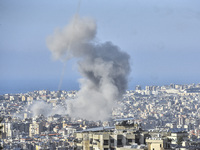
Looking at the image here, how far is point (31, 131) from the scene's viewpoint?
104m

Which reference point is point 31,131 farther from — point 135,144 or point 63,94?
point 63,94

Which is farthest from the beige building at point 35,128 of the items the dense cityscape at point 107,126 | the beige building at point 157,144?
the beige building at point 157,144

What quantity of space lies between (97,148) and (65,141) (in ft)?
148

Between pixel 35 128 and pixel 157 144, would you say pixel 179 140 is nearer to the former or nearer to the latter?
pixel 157 144

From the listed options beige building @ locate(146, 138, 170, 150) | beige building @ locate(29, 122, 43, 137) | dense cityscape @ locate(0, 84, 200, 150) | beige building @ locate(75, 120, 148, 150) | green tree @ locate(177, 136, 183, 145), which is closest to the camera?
beige building @ locate(146, 138, 170, 150)

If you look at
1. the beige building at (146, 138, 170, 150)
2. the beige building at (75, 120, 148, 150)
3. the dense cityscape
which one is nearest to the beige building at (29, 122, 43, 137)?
the dense cityscape

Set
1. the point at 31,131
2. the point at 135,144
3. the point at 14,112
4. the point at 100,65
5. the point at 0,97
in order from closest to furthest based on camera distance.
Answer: the point at 135,144, the point at 100,65, the point at 31,131, the point at 14,112, the point at 0,97

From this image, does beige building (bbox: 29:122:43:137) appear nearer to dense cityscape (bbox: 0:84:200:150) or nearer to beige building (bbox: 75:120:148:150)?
dense cityscape (bbox: 0:84:200:150)

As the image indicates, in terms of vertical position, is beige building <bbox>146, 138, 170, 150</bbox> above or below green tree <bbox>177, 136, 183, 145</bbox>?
below

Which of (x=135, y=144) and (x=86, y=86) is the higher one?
(x=86, y=86)

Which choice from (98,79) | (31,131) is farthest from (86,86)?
(31,131)

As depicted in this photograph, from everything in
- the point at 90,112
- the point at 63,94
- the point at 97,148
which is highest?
the point at 63,94

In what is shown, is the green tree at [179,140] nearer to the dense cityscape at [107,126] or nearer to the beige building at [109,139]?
the dense cityscape at [107,126]

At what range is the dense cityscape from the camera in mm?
31000
